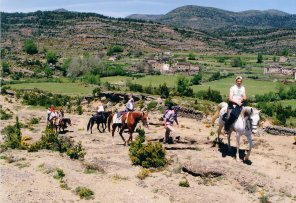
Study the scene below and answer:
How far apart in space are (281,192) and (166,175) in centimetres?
452

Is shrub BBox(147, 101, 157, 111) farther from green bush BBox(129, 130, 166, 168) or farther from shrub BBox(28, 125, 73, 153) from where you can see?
green bush BBox(129, 130, 166, 168)

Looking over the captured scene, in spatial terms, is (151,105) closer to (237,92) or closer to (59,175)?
(237,92)

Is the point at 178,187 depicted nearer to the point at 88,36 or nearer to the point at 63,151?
the point at 63,151

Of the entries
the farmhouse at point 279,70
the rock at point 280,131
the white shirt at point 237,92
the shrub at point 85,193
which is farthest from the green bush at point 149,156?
the farmhouse at point 279,70

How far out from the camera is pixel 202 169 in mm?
18594

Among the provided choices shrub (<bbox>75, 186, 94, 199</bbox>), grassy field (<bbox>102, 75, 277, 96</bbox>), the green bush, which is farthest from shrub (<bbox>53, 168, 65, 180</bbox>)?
grassy field (<bbox>102, 75, 277, 96</bbox>)

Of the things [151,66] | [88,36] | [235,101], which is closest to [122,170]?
[235,101]

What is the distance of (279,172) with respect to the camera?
18.9 meters

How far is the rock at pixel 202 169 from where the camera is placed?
18.4 m

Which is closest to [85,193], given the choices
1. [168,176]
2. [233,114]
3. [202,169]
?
[168,176]

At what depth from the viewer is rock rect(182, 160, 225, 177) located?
18.4m

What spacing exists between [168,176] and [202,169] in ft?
4.63

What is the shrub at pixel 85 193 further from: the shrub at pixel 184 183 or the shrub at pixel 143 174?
the shrub at pixel 184 183

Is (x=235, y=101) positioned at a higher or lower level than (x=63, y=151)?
higher
